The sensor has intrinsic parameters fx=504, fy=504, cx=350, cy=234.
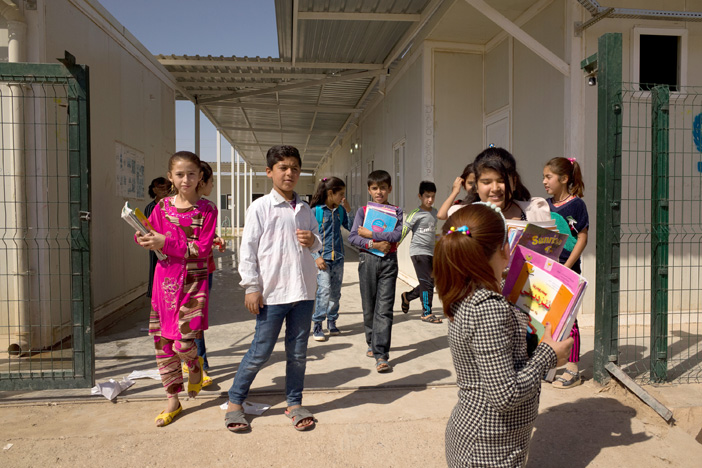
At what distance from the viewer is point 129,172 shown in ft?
23.6

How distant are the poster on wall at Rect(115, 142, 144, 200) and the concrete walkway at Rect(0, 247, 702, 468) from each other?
3.09 m

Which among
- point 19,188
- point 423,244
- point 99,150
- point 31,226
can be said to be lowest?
point 423,244

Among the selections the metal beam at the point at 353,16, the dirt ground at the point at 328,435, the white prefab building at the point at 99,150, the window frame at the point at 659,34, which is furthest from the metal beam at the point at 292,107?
the dirt ground at the point at 328,435

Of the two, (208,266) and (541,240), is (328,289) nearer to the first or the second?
(208,266)

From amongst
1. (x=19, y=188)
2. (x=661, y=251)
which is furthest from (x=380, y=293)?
(x=19, y=188)

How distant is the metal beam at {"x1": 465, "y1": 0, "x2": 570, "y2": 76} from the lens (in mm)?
5570

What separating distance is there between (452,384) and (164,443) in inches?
83.9

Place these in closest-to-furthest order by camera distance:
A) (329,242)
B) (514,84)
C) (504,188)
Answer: (504,188) → (329,242) → (514,84)

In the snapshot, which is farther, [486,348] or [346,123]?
Result: [346,123]

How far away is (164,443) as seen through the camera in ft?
9.82

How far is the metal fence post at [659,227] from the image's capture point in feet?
11.9

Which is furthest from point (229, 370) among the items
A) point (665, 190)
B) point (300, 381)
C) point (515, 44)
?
point (515, 44)

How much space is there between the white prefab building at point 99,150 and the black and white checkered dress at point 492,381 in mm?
2906

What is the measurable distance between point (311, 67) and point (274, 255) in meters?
7.14
